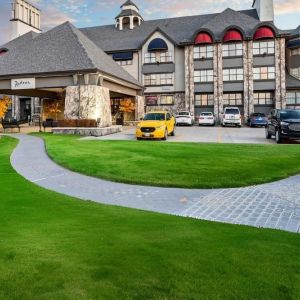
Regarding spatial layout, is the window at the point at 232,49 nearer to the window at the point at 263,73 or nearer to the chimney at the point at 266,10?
the window at the point at 263,73

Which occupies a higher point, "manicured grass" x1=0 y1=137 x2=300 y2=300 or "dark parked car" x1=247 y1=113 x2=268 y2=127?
"dark parked car" x1=247 y1=113 x2=268 y2=127

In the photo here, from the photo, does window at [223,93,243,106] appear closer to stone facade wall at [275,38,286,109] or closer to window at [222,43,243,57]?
stone facade wall at [275,38,286,109]

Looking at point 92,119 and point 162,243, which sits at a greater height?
point 92,119

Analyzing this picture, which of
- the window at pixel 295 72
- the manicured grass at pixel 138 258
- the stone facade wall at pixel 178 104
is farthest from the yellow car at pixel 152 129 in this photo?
the window at pixel 295 72

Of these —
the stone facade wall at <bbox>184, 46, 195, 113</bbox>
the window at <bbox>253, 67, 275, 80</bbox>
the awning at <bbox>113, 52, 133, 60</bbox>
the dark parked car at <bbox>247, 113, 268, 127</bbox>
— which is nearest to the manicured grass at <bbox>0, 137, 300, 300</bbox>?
the dark parked car at <bbox>247, 113, 268, 127</bbox>

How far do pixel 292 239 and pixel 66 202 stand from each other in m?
4.88

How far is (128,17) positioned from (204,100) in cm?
2114

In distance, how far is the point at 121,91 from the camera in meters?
36.2

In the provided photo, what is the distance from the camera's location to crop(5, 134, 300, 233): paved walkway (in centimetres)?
689

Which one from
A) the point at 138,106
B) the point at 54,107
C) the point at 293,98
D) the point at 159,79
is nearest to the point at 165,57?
the point at 159,79

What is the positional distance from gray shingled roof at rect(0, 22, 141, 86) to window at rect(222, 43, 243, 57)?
22.8m

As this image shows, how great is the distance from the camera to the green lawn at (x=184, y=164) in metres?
10.6

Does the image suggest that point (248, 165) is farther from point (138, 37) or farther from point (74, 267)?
point (138, 37)

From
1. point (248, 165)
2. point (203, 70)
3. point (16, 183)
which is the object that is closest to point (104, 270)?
point (16, 183)
